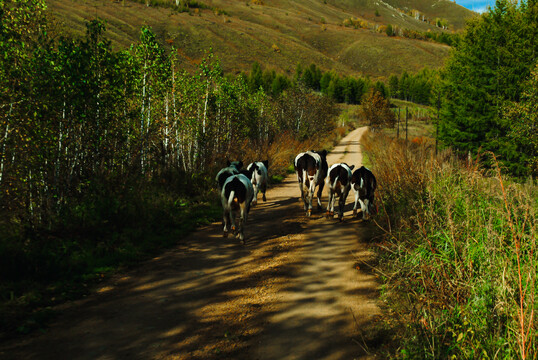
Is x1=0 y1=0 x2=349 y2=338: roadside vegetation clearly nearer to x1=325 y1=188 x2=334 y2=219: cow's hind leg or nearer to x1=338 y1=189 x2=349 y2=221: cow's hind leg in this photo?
x1=325 y1=188 x2=334 y2=219: cow's hind leg

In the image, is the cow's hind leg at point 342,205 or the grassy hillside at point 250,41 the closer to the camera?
the cow's hind leg at point 342,205

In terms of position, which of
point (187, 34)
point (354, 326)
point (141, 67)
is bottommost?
point (354, 326)

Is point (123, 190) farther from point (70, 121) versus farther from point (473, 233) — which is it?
point (473, 233)

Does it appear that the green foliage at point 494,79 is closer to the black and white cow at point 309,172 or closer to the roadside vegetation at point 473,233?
the roadside vegetation at point 473,233

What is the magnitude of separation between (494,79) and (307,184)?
19.5m

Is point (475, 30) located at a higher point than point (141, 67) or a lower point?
higher

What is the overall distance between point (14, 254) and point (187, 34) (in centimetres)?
12876

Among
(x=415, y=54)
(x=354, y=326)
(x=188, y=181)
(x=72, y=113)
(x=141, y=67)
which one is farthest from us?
(x=415, y=54)

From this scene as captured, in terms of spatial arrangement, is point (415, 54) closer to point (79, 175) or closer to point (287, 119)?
point (287, 119)

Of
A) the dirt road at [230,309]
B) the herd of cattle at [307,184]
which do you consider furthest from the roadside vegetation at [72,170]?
the herd of cattle at [307,184]

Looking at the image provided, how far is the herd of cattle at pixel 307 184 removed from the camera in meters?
7.36

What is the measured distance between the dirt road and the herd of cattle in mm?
883

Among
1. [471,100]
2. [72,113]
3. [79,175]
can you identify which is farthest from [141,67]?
[471,100]

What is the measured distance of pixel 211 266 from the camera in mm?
6156
